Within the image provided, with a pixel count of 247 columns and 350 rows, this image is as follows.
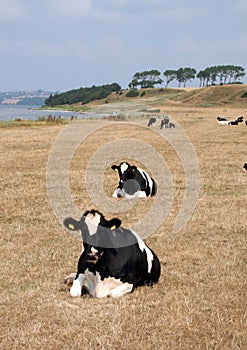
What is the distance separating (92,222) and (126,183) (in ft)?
22.1

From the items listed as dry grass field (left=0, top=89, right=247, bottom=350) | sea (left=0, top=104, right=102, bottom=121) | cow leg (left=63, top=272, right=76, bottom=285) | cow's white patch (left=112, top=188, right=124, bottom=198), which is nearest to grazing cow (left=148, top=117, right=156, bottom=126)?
sea (left=0, top=104, right=102, bottom=121)

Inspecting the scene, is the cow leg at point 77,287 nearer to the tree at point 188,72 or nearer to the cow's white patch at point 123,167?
the cow's white patch at point 123,167

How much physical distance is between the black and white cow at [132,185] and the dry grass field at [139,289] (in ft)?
1.36

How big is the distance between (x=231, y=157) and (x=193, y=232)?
36.5 ft

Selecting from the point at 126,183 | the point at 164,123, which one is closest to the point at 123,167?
the point at 126,183

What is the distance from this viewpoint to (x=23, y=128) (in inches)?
1465

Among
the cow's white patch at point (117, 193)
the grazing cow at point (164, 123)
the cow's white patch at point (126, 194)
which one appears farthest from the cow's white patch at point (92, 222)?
the grazing cow at point (164, 123)

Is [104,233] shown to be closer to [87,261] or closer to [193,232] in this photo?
[87,261]

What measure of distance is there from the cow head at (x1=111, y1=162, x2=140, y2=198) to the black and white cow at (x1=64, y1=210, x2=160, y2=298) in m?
6.13

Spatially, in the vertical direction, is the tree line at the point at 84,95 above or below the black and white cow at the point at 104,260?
below

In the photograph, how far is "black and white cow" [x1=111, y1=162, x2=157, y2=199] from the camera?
1222 cm

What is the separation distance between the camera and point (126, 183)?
40.1ft

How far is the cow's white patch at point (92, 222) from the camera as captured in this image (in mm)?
5504

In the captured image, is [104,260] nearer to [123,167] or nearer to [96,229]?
[96,229]
